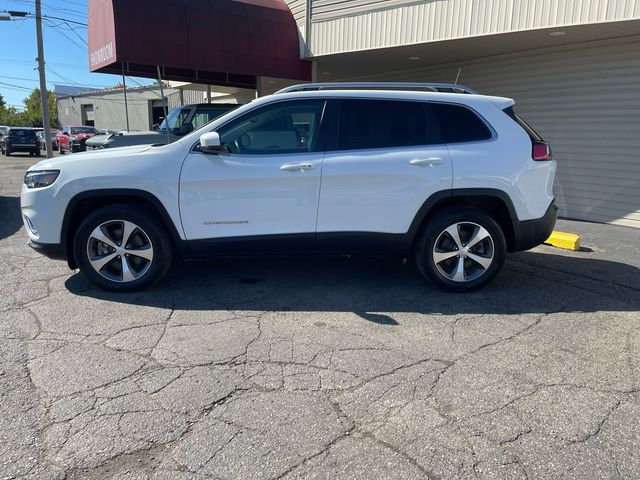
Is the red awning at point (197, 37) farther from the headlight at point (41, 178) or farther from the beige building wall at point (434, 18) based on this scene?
the headlight at point (41, 178)

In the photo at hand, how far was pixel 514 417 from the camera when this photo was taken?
295 cm

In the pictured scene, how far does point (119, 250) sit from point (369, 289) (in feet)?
7.97

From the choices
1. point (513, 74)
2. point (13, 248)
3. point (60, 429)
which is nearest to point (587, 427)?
point (60, 429)

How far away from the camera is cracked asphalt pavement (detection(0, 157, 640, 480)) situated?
2.58 m

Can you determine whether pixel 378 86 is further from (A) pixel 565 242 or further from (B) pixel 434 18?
(B) pixel 434 18

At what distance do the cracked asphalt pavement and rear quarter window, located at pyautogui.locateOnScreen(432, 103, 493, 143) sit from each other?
1.52 m

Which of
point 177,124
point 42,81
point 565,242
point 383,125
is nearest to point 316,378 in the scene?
point 383,125

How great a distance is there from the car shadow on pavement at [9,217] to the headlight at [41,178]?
3235 millimetres

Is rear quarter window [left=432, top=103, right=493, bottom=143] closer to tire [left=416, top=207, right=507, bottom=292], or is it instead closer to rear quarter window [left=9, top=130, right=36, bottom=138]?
tire [left=416, top=207, right=507, bottom=292]

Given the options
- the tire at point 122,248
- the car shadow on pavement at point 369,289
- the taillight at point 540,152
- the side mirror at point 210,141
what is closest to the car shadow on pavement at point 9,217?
the car shadow on pavement at point 369,289

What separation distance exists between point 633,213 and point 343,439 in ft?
28.5

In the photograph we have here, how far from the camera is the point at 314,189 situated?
4707 mm

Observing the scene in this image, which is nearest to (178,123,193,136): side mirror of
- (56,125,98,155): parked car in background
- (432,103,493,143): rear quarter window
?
(432,103,493,143): rear quarter window

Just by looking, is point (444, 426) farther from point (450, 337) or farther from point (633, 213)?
point (633, 213)
